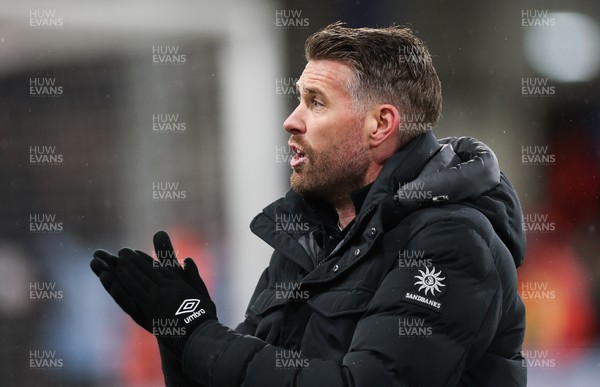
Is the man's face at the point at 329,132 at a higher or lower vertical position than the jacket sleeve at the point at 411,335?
higher

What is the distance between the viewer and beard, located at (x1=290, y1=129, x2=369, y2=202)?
148 cm

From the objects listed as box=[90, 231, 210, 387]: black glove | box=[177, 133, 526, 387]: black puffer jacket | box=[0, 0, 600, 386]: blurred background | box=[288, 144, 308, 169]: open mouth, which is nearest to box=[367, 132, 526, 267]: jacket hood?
box=[177, 133, 526, 387]: black puffer jacket

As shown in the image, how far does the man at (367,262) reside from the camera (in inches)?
47.6

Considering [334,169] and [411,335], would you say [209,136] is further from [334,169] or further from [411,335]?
[411,335]

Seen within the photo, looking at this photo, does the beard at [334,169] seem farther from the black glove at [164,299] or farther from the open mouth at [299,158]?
the black glove at [164,299]

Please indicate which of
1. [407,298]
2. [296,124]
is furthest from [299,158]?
[407,298]

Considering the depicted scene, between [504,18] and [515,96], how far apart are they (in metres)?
0.34

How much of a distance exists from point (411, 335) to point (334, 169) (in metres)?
0.41

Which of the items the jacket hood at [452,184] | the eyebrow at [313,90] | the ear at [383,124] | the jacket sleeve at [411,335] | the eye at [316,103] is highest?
the eyebrow at [313,90]

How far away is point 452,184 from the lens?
1321mm

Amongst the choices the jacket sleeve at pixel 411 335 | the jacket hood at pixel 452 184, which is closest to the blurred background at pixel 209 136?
the jacket hood at pixel 452 184

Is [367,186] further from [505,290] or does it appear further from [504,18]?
[504,18]

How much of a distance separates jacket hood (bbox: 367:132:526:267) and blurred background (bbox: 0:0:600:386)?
1878 mm

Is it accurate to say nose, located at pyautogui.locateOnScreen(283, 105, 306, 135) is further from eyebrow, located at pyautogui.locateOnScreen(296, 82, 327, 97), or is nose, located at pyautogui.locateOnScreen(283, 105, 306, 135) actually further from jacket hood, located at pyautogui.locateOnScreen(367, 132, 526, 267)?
jacket hood, located at pyautogui.locateOnScreen(367, 132, 526, 267)
